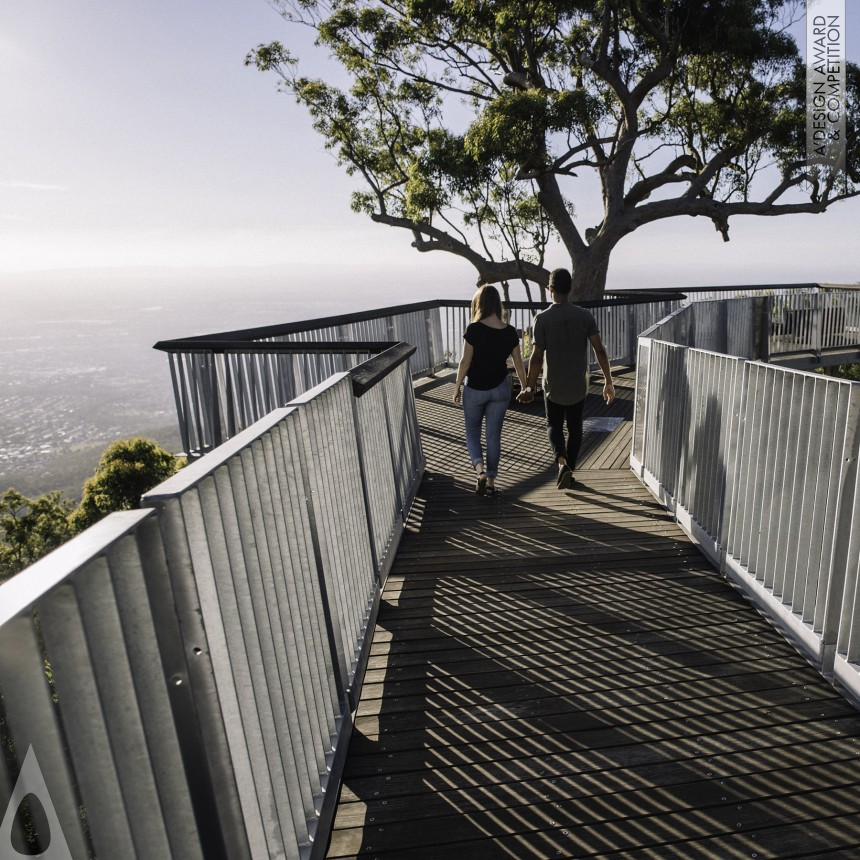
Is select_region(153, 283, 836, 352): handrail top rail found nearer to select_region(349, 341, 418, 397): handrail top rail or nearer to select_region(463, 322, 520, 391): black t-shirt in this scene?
select_region(463, 322, 520, 391): black t-shirt

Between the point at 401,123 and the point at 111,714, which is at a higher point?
the point at 401,123

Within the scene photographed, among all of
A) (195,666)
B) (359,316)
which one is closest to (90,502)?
(359,316)

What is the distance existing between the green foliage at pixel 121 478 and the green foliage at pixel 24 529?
23.0 feet

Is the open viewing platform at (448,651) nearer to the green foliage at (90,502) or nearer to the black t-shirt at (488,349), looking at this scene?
the black t-shirt at (488,349)

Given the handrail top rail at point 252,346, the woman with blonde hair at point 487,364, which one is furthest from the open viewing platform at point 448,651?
the handrail top rail at point 252,346

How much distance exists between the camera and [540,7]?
2128 cm

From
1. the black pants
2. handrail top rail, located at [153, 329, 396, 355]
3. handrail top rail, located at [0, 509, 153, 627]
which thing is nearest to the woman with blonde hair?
the black pants

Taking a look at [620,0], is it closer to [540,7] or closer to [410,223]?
[540,7]

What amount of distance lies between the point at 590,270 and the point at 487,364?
19.2m

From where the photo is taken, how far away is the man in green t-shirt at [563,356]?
19.6 ft

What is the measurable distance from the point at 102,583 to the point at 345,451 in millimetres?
2398

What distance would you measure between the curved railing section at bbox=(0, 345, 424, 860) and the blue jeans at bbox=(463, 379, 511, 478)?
3.24 metres

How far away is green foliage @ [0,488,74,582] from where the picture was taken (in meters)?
42.2

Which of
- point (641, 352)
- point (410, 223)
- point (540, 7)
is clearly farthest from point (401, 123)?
point (641, 352)
